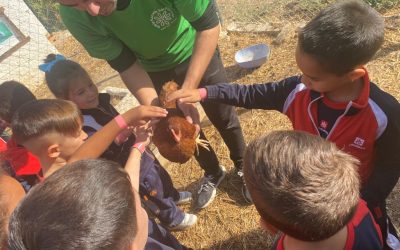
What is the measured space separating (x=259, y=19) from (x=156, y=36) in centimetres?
392

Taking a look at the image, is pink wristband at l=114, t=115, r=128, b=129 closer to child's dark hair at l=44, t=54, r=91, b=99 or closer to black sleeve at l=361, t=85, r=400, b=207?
child's dark hair at l=44, t=54, r=91, b=99

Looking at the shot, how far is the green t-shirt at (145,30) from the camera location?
225cm

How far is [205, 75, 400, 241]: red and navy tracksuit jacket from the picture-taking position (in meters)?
1.66

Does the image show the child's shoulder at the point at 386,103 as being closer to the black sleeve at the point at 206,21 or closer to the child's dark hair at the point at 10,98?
the black sleeve at the point at 206,21

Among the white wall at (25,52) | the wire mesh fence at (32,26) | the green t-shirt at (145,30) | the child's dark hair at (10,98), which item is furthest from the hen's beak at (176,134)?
the white wall at (25,52)

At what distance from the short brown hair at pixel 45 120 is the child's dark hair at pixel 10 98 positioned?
597mm

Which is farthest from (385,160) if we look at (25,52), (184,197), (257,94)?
(25,52)

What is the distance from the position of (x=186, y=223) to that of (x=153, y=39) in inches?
64.2

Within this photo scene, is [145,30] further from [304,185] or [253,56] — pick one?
[253,56]

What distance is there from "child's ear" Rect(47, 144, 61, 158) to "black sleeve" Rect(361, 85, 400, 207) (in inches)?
67.9

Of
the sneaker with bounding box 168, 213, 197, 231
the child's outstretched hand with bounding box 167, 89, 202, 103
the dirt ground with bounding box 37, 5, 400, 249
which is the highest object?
the child's outstretched hand with bounding box 167, 89, 202, 103

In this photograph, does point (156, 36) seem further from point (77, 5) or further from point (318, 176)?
point (318, 176)

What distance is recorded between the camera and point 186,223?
3145mm

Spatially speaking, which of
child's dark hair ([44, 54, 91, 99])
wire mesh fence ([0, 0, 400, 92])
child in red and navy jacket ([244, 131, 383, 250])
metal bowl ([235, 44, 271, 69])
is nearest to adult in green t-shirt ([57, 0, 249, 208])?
child's dark hair ([44, 54, 91, 99])
